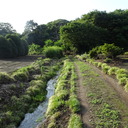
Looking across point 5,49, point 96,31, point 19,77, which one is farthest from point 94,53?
point 5,49

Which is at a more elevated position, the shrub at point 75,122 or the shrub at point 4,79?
the shrub at point 4,79

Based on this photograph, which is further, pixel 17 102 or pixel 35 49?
pixel 35 49

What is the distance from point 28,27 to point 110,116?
57491 millimetres

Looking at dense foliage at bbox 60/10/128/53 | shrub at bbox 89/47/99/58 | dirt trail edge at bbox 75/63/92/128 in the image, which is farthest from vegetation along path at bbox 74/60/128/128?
dense foliage at bbox 60/10/128/53

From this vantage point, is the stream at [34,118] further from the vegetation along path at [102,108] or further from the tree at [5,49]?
the tree at [5,49]

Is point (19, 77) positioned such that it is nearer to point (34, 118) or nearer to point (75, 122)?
point (34, 118)

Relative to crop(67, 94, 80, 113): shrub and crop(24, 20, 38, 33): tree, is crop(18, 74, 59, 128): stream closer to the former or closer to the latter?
crop(67, 94, 80, 113): shrub

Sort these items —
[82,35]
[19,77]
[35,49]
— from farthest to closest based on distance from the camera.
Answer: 1. [35,49]
2. [82,35]
3. [19,77]

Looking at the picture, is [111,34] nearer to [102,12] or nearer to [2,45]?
[102,12]

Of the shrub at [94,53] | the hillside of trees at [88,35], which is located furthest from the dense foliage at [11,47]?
the shrub at [94,53]

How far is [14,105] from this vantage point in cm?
718

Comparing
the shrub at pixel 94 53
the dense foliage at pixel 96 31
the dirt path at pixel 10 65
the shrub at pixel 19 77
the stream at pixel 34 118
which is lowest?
the stream at pixel 34 118

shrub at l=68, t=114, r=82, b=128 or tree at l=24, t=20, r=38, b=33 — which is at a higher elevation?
tree at l=24, t=20, r=38, b=33

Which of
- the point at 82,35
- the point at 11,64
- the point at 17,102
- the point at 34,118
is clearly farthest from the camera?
the point at 82,35
